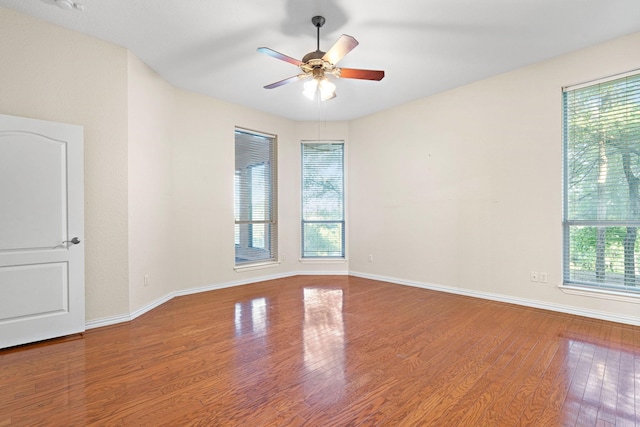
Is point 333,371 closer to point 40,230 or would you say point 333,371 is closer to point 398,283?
point 40,230

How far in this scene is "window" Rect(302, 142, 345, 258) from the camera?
19.6 ft

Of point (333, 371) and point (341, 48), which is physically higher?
point (341, 48)

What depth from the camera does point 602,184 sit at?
335 cm

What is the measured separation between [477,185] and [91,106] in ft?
15.7

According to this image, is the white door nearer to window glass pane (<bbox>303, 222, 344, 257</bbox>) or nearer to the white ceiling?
the white ceiling

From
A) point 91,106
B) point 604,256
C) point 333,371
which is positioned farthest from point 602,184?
point 91,106

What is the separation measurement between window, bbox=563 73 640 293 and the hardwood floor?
1.92 ft

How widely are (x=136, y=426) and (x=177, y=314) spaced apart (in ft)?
6.72

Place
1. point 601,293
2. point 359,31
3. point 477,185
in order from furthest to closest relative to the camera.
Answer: point 477,185, point 601,293, point 359,31

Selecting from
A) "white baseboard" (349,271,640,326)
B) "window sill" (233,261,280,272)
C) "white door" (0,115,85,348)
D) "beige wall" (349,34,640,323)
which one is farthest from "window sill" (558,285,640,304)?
"white door" (0,115,85,348)

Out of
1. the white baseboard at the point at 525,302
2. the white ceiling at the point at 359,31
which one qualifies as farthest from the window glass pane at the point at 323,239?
the white ceiling at the point at 359,31

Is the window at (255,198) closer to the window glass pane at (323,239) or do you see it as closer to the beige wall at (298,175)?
the beige wall at (298,175)

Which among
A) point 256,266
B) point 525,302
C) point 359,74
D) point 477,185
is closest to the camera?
point 359,74

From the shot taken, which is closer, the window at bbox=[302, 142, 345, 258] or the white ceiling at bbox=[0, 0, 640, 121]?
the white ceiling at bbox=[0, 0, 640, 121]
